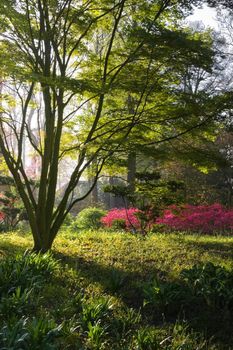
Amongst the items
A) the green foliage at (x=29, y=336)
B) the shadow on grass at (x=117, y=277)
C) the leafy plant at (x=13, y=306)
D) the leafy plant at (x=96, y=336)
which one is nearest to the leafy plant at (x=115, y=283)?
the shadow on grass at (x=117, y=277)

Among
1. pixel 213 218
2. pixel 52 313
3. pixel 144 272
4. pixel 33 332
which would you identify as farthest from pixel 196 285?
pixel 213 218

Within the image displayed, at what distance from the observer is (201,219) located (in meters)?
12.9

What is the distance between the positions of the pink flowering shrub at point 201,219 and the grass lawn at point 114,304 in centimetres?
460

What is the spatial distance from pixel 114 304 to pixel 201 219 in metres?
8.23

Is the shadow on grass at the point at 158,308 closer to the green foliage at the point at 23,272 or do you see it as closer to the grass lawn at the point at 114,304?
the grass lawn at the point at 114,304

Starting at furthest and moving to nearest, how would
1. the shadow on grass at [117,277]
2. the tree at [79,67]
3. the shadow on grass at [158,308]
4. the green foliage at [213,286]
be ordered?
the tree at [79,67]
the shadow on grass at [117,277]
the green foliage at [213,286]
the shadow on grass at [158,308]

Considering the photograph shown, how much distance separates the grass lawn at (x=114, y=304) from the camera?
3.82 meters

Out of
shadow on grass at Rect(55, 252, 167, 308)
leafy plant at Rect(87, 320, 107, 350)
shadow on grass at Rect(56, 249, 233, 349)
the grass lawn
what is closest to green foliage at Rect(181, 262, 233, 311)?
the grass lawn

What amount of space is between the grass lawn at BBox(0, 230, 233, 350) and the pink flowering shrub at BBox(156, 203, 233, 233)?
15.1 feet

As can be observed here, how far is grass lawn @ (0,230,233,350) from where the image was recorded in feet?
12.5

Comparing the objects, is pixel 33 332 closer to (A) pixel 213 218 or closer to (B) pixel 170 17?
(B) pixel 170 17

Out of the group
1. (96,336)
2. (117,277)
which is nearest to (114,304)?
(117,277)

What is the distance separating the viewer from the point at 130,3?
7926 millimetres

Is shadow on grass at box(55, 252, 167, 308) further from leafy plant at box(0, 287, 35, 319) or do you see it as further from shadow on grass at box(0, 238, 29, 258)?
leafy plant at box(0, 287, 35, 319)
